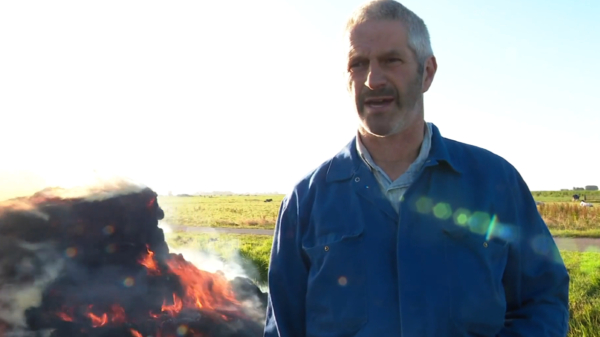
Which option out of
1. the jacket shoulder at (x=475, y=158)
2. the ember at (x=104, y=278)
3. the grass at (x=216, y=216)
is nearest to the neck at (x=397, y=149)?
the jacket shoulder at (x=475, y=158)

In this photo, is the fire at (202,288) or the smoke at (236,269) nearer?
the fire at (202,288)

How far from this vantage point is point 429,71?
2.43m

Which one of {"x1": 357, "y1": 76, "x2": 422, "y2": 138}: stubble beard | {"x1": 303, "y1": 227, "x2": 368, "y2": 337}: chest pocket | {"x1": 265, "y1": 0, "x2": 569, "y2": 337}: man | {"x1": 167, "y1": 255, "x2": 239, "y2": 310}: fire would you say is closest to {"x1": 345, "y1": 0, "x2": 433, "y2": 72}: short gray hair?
{"x1": 265, "y1": 0, "x2": 569, "y2": 337}: man

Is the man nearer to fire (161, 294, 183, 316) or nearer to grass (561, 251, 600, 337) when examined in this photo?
grass (561, 251, 600, 337)

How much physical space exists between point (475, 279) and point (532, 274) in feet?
1.00

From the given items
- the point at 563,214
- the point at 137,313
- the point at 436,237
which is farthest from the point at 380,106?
the point at 563,214

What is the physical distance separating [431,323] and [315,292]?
489 millimetres

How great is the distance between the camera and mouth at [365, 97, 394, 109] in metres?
2.25

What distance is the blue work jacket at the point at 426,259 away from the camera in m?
2.07

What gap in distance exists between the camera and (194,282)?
28.1 ft

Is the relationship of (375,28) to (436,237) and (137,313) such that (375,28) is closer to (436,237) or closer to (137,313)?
(436,237)

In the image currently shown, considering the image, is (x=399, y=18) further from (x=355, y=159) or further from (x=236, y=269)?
(x=236, y=269)

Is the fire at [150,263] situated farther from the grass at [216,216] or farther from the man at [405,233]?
the man at [405,233]

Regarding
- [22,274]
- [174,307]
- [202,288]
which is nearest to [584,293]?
[202,288]
